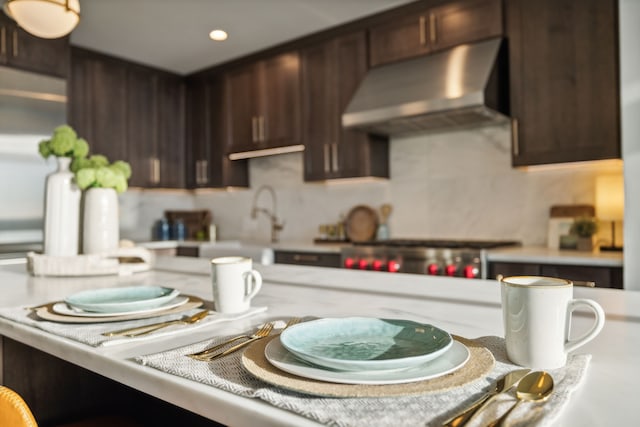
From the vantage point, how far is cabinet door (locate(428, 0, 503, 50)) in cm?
299

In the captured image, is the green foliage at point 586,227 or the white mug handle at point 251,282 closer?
the white mug handle at point 251,282

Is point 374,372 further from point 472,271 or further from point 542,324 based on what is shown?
point 472,271

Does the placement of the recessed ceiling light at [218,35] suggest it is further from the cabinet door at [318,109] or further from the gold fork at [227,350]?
the gold fork at [227,350]

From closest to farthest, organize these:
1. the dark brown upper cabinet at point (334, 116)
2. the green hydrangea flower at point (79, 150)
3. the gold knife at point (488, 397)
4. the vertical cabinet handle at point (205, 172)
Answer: the gold knife at point (488, 397) → the green hydrangea flower at point (79, 150) → the dark brown upper cabinet at point (334, 116) → the vertical cabinet handle at point (205, 172)

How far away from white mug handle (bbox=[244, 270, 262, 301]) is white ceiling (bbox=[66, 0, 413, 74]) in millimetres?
2704

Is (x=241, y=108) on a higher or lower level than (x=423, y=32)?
lower

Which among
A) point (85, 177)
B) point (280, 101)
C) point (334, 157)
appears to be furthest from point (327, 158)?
point (85, 177)

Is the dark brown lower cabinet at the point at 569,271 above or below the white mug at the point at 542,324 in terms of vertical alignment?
below

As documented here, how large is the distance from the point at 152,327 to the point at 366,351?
0.40 metres

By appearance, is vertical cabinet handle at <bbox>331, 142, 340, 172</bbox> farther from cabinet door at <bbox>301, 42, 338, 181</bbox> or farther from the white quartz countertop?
the white quartz countertop

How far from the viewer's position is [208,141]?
15.1 feet

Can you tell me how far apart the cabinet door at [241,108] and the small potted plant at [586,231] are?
8.22 ft

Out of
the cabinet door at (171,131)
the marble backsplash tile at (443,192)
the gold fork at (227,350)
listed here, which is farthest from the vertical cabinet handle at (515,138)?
the cabinet door at (171,131)

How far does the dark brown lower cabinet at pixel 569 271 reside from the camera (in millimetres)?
2365
